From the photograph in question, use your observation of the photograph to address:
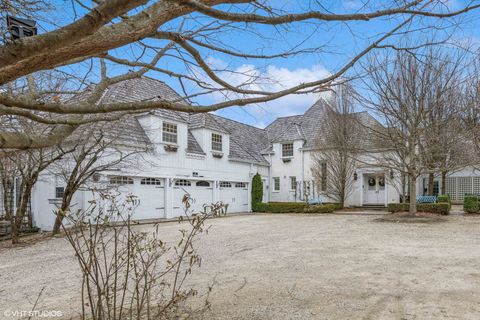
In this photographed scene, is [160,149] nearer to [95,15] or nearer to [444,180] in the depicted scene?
[95,15]

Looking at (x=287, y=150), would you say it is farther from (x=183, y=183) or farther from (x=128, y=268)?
(x=128, y=268)

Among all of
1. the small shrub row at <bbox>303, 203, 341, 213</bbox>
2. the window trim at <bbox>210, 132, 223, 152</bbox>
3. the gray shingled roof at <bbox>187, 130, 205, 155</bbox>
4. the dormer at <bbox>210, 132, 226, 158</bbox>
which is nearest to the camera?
the gray shingled roof at <bbox>187, 130, 205, 155</bbox>

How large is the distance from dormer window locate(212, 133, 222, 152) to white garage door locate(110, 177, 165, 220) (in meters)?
4.79

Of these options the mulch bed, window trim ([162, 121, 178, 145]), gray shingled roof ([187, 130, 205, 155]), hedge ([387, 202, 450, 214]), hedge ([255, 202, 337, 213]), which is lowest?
hedge ([255, 202, 337, 213])

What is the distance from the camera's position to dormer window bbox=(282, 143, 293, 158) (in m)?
25.7

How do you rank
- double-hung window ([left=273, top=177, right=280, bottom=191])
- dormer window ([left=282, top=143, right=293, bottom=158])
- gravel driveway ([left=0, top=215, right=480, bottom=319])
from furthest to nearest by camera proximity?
double-hung window ([left=273, top=177, right=280, bottom=191]) → dormer window ([left=282, top=143, right=293, bottom=158]) → gravel driveway ([left=0, top=215, right=480, bottom=319])

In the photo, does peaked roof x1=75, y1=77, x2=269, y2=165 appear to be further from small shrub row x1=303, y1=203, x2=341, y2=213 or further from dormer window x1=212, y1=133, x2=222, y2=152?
small shrub row x1=303, y1=203, x2=341, y2=213

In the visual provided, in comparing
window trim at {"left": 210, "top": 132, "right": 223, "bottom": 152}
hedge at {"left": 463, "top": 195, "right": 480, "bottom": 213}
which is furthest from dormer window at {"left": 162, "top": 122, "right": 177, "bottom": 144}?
hedge at {"left": 463, "top": 195, "right": 480, "bottom": 213}

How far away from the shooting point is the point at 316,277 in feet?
18.6

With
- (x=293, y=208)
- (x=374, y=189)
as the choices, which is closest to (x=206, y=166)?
(x=293, y=208)

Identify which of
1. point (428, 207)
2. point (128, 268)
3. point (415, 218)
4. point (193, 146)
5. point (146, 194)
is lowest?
point (415, 218)

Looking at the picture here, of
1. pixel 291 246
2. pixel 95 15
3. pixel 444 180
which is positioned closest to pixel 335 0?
pixel 95 15

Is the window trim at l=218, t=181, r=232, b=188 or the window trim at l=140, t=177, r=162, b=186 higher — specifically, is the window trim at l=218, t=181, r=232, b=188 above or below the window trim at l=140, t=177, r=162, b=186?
below

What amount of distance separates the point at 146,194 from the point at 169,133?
3.49 meters
